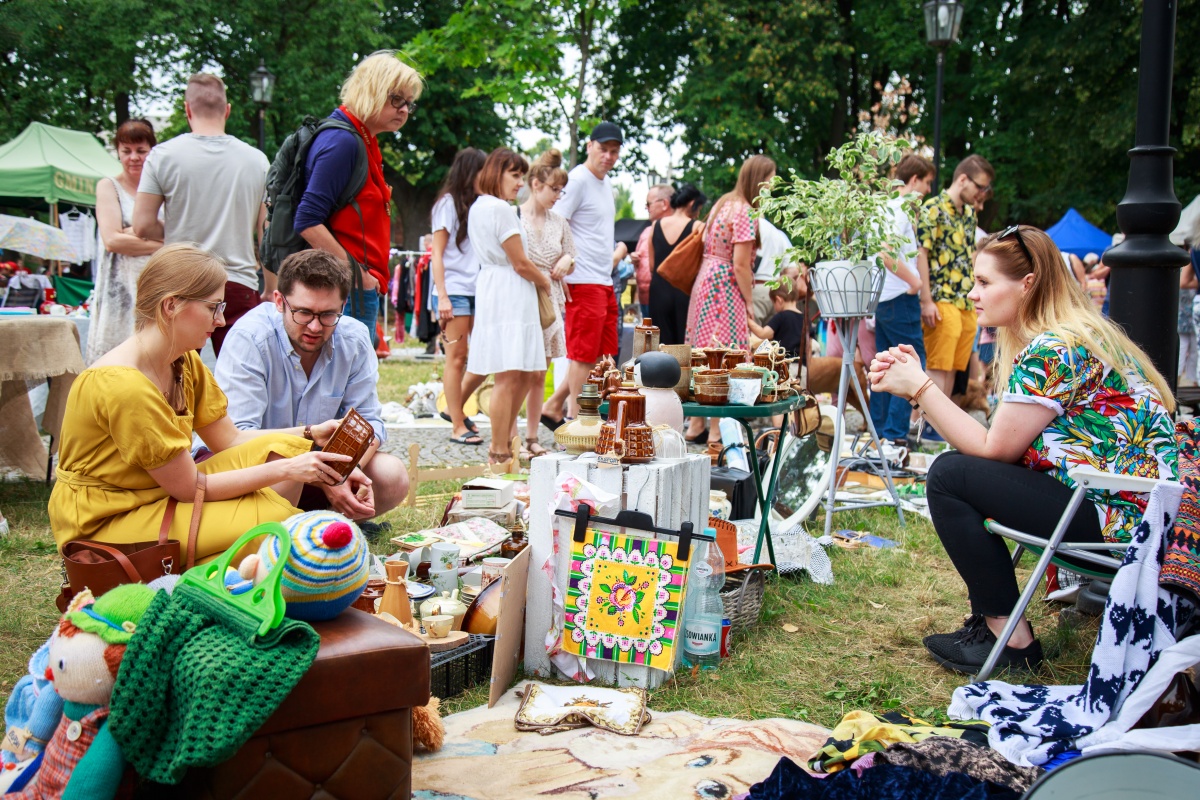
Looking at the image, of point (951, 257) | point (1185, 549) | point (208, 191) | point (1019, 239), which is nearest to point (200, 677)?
point (1185, 549)

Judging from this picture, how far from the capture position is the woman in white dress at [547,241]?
5746 millimetres

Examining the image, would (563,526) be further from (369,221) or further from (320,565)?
(369,221)

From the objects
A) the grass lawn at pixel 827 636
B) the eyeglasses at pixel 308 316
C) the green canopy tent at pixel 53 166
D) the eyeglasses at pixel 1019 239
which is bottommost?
the grass lawn at pixel 827 636

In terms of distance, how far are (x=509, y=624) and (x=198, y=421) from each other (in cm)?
107

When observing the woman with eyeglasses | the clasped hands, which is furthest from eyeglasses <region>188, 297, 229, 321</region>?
the clasped hands

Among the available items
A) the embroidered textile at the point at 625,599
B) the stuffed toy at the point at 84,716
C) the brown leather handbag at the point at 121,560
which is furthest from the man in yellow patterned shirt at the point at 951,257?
the stuffed toy at the point at 84,716

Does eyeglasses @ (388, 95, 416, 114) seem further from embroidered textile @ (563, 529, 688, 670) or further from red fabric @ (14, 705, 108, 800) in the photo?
red fabric @ (14, 705, 108, 800)

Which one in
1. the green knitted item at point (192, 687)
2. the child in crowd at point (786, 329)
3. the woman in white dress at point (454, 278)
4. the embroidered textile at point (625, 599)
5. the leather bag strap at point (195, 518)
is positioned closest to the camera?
the green knitted item at point (192, 687)

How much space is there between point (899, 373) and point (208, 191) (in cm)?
306

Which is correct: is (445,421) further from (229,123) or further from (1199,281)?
(229,123)

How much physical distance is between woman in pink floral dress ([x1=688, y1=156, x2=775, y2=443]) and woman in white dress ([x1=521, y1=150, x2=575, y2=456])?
32.5 inches

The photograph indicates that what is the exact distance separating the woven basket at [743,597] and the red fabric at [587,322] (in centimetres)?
285

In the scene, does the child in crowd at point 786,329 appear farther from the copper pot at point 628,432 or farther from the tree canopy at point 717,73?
the tree canopy at point 717,73

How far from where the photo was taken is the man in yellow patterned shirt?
624cm
